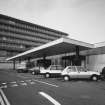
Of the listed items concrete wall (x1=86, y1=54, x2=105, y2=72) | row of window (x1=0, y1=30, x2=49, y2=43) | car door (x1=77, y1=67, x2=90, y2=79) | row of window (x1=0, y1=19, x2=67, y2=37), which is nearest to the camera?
car door (x1=77, y1=67, x2=90, y2=79)

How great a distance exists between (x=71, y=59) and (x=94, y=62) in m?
6.19

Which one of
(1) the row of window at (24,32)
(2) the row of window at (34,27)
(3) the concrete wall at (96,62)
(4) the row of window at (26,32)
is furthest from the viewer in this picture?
(2) the row of window at (34,27)

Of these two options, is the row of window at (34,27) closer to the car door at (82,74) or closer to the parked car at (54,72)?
the parked car at (54,72)

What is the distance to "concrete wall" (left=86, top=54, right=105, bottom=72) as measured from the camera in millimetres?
21925

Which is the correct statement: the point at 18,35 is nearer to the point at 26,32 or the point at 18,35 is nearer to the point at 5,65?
the point at 26,32

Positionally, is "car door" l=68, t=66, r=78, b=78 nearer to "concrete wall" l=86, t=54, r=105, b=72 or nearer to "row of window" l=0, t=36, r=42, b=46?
"concrete wall" l=86, t=54, r=105, b=72

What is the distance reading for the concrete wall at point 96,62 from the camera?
21.9m

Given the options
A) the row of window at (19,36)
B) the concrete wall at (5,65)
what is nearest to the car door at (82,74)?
the concrete wall at (5,65)

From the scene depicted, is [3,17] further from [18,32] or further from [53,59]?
[53,59]

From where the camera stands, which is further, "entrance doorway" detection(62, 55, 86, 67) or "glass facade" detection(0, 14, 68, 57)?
"glass facade" detection(0, 14, 68, 57)

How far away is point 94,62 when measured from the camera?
23.6 metres

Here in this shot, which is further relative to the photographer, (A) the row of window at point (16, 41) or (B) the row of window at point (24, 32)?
(B) the row of window at point (24, 32)

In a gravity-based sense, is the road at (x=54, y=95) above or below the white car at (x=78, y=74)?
below

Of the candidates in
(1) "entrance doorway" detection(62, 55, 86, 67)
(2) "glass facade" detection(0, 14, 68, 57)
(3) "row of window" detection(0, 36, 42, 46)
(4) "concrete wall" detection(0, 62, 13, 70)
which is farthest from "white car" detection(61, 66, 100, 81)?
(3) "row of window" detection(0, 36, 42, 46)
